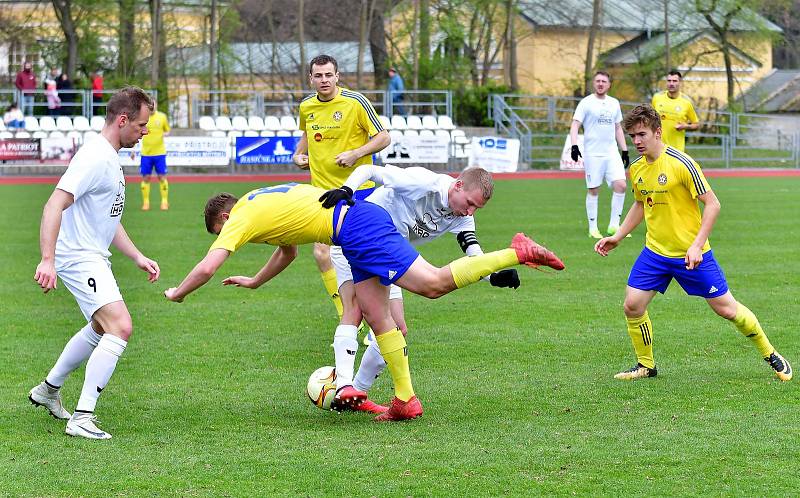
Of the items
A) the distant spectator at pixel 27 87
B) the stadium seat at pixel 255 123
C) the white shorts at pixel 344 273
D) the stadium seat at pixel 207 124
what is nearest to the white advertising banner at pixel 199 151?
the stadium seat at pixel 207 124

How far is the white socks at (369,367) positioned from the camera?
6.63m

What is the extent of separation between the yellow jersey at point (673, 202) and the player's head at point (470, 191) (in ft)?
4.60

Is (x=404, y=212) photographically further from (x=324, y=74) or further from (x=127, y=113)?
(x=324, y=74)

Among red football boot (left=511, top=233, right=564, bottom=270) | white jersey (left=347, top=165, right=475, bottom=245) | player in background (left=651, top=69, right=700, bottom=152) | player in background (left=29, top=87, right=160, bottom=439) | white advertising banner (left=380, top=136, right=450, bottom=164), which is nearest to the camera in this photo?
red football boot (left=511, top=233, right=564, bottom=270)

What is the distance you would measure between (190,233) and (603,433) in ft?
36.7

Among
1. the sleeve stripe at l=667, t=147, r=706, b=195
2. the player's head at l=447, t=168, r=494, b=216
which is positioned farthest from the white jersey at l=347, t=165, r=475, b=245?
the sleeve stripe at l=667, t=147, r=706, b=195

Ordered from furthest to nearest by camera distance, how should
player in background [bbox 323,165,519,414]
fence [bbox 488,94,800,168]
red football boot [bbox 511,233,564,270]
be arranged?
fence [bbox 488,94,800,168], player in background [bbox 323,165,519,414], red football boot [bbox 511,233,564,270]

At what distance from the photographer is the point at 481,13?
42031 mm

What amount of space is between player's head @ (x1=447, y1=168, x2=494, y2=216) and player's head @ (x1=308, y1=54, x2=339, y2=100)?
2686 millimetres

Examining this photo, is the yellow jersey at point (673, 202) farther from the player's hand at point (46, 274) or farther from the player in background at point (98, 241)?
the player's hand at point (46, 274)

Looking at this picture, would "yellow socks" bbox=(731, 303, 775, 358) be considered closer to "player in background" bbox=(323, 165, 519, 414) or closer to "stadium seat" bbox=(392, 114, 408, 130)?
"player in background" bbox=(323, 165, 519, 414)

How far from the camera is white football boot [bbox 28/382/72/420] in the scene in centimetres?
636

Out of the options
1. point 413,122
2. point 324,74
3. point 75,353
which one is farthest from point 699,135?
point 75,353

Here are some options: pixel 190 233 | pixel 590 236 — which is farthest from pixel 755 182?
pixel 190 233
